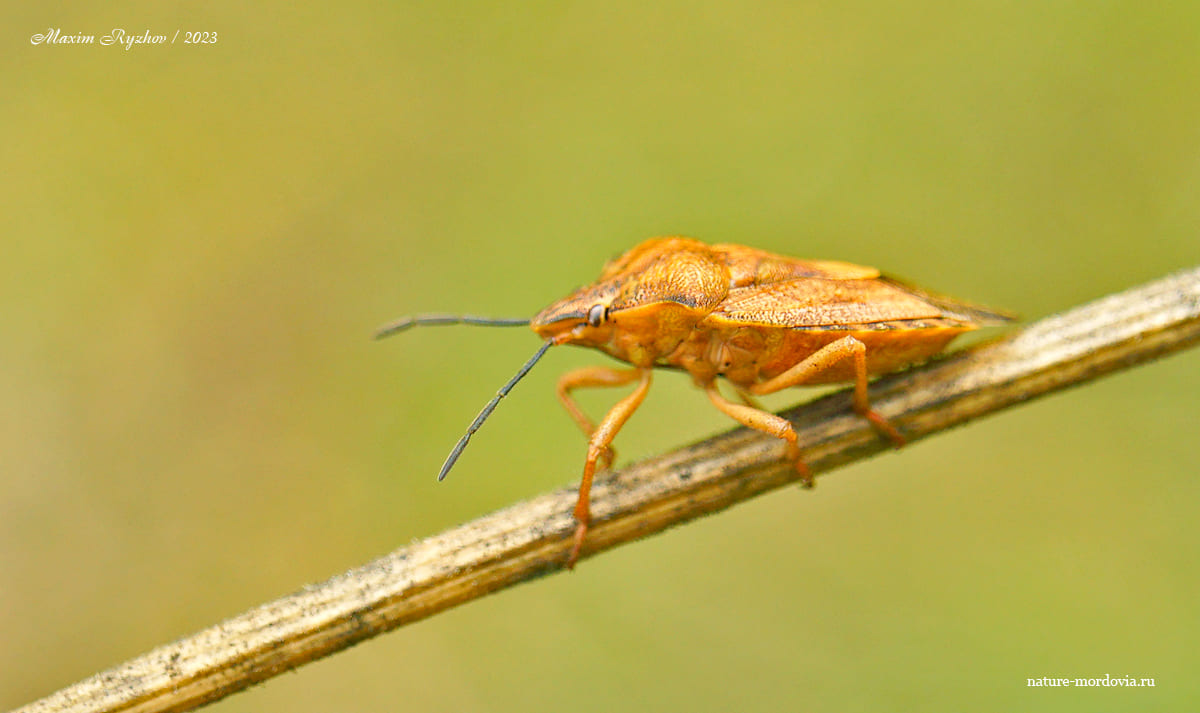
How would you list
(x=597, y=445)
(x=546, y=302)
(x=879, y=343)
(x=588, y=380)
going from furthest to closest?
(x=546, y=302), (x=588, y=380), (x=879, y=343), (x=597, y=445)

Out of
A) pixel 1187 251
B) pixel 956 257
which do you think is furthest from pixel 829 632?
pixel 1187 251

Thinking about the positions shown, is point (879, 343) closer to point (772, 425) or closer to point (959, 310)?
point (959, 310)

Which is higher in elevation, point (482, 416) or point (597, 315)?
point (597, 315)

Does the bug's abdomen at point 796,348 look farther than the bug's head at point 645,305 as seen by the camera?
No

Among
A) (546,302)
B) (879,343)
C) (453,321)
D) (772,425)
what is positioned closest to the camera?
(772,425)

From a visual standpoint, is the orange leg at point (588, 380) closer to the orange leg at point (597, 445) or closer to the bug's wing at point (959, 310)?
the orange leg at point (597, 445)

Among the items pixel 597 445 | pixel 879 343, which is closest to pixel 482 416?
pixel 597 445

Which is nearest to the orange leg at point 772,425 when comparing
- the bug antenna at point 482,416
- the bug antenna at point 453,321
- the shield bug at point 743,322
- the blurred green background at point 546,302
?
the shield bug at point 743,322

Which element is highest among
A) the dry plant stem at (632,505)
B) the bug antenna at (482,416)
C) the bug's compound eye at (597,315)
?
the bug's compound eye at (597,315)
